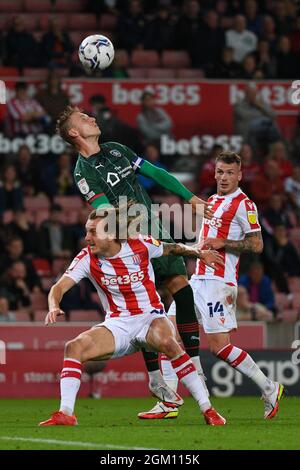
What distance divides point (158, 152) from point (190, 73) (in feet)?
6.53

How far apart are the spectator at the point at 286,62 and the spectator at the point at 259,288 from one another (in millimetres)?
4432

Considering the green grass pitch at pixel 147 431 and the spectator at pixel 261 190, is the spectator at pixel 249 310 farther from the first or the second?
the green grass pitch at pixel 147 431

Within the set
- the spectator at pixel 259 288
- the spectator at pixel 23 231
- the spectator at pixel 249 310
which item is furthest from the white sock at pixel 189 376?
the spectator at pixel 23 231

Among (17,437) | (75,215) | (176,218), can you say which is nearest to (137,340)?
(17,437)

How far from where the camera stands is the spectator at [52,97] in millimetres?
18125

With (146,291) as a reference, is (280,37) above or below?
above

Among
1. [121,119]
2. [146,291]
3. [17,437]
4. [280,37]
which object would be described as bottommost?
[17,437]

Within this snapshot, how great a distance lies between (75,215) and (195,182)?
6.30 ft

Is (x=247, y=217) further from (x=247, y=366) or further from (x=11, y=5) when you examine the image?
(x=11, y=5)

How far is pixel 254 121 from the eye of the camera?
19.1 meters

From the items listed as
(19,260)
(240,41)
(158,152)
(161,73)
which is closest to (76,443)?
(19,260)

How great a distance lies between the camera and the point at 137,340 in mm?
9492

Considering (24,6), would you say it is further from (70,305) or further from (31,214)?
(70,305)

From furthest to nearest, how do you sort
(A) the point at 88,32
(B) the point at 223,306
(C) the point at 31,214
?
(A) the point at 88,32 < (C) the point at 31,214 < (B) the point at 223,306
